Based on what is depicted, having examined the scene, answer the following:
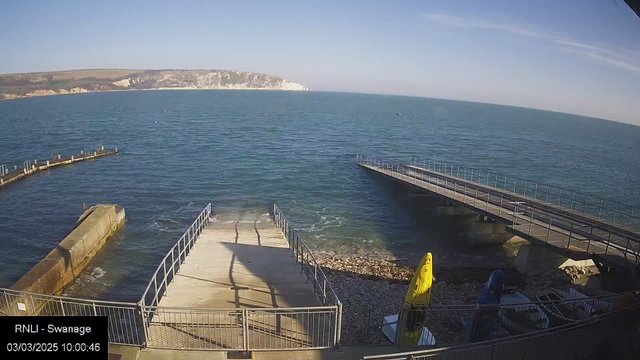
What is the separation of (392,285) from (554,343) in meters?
11.0

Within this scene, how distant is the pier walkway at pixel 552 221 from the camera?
1612 centimetres

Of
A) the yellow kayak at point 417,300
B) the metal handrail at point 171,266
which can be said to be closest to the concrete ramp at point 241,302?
the metal handrail at point 171,266

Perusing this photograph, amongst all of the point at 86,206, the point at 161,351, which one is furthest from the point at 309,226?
the point at 161,351

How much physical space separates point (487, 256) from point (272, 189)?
2069cm

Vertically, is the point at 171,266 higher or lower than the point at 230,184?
higher

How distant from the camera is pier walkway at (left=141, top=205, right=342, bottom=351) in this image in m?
9.02

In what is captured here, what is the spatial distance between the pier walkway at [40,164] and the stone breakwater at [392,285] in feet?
111

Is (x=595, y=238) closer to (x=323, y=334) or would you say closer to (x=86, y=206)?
(x=323, y=334)

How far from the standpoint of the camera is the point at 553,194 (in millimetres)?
37188

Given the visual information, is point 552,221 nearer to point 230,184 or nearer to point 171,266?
point 171,266

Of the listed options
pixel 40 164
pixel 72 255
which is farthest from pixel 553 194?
pixel 40 164

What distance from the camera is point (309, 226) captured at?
28625 mm

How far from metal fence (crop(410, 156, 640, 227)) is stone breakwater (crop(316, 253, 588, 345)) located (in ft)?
42.1

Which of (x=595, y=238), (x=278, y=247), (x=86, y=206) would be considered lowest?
(x=86, y=206)
